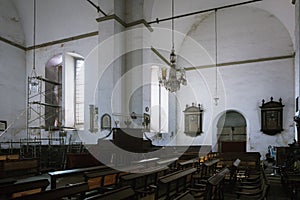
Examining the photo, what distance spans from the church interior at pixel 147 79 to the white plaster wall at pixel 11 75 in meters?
0.04

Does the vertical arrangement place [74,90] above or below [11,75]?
below

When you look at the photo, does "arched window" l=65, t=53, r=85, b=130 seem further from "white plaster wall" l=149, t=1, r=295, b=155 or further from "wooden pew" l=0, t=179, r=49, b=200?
"wooden pew" l=0, t=179, r=49, b=200

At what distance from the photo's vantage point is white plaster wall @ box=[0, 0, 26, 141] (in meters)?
11.5

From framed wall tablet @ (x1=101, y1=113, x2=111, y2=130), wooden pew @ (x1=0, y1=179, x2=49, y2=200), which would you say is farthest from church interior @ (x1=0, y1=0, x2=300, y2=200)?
wooden pew @ (x1=0, y1=179, x2=49, y2=200)

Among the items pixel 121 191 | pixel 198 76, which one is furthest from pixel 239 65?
pixel 121 191

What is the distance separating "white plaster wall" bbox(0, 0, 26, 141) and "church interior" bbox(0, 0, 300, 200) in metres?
0.04

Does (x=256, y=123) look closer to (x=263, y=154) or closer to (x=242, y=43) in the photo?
(x=263, y=154)

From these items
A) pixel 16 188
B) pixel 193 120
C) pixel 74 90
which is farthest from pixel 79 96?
pixel 16 188

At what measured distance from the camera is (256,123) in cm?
1282

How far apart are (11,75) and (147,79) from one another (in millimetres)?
5859

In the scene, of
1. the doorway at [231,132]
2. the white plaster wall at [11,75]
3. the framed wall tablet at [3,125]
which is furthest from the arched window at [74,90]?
the doorway at [231,132]

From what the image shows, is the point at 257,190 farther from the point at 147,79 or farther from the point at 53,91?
the point at 53,91

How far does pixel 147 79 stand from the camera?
402 inches

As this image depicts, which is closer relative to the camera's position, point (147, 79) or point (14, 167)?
point (14, 167)
